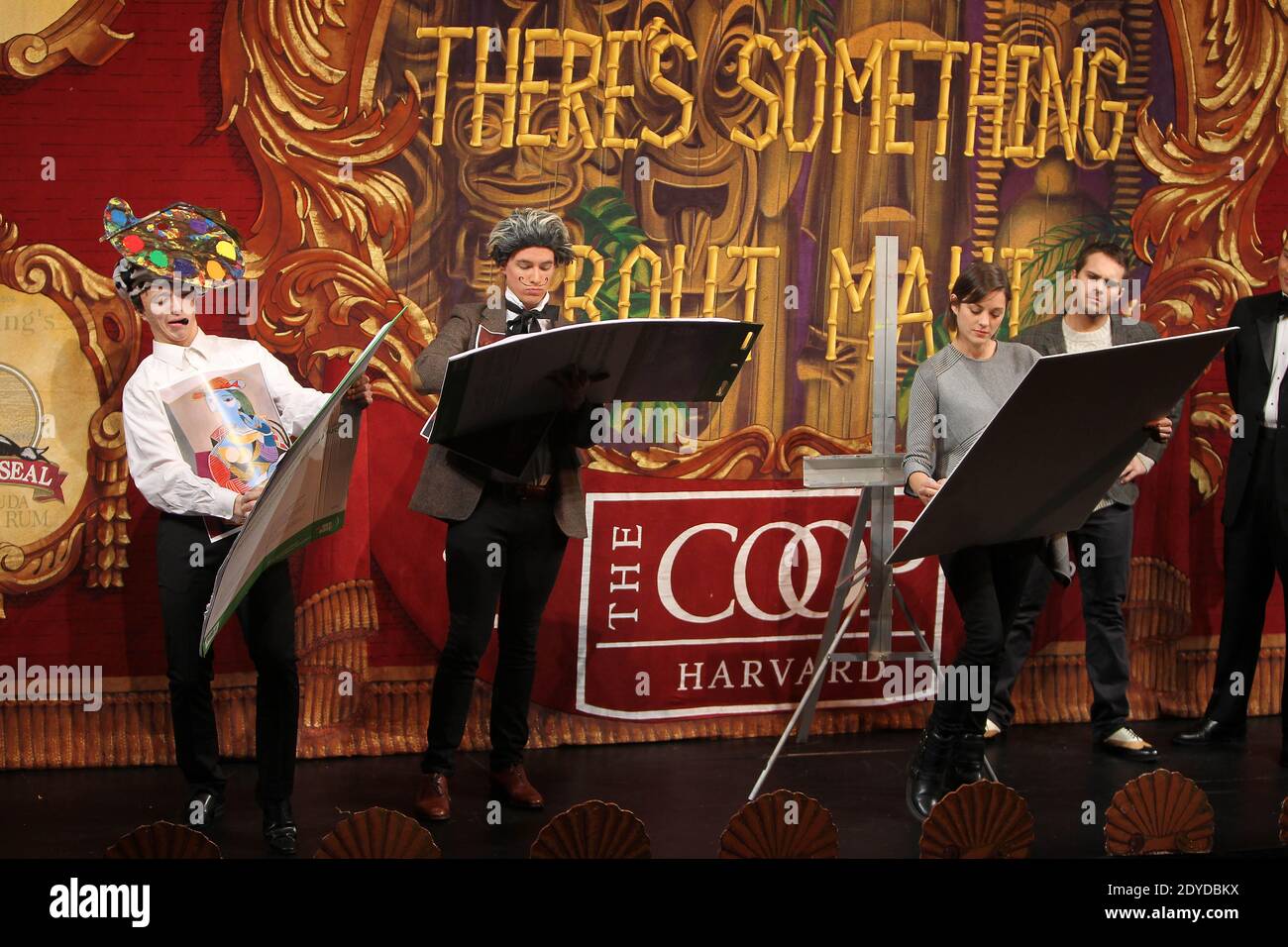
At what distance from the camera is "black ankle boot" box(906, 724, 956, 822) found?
4375 millimetres

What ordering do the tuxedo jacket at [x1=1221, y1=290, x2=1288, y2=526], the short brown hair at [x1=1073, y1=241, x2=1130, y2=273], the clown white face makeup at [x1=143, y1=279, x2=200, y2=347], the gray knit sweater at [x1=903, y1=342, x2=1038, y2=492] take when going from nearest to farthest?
1. the clown white face makeup at [x1=143, y1=279, x2=200, y2=347]
2. the gray knit sweater at [x1=903, y1=342, x2=1038, y2=492]
3. the short brown hair at [x1=1073, y1=241, x2=1130, y2=273]
4. the tuxedo jacket at [x1=1221, y1=290, x2=1288, y2=526]

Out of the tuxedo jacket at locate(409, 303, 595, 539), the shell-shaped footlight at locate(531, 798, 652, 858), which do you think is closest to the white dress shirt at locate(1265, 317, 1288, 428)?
the tuxedo jacket at locate(409, 303, 595, 539)

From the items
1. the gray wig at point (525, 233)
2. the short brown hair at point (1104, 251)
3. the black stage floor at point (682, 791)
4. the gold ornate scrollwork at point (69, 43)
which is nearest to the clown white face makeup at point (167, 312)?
the gray wig at point (525, 233)

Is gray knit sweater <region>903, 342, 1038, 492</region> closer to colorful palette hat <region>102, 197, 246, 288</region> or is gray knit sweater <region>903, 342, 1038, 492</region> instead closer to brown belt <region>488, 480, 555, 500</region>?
brown belt <region>488, 480, 555, 500</region>

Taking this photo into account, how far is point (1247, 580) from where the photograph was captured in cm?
530

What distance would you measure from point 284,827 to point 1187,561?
3607 mm

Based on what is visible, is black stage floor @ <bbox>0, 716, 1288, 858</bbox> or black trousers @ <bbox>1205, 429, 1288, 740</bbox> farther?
black trousers @ <bbox>1205, 429, 1288, 740</bbox>

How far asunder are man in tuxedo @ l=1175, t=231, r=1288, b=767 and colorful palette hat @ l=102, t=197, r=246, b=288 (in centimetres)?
347

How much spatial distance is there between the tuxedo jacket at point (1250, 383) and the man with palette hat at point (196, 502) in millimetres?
3164

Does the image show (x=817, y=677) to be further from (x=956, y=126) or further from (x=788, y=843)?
(x=956, y=126)

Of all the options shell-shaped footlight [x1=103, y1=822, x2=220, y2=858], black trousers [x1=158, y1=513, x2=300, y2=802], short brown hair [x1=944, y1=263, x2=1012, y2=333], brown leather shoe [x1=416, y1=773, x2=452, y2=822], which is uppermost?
short brown hair [x1=944, y1=263, x2=1012, y2=333]

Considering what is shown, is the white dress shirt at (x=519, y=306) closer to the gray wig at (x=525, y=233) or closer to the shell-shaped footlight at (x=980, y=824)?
the gray wig at (x=525, y=233)

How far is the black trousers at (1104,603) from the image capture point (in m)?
5.24
